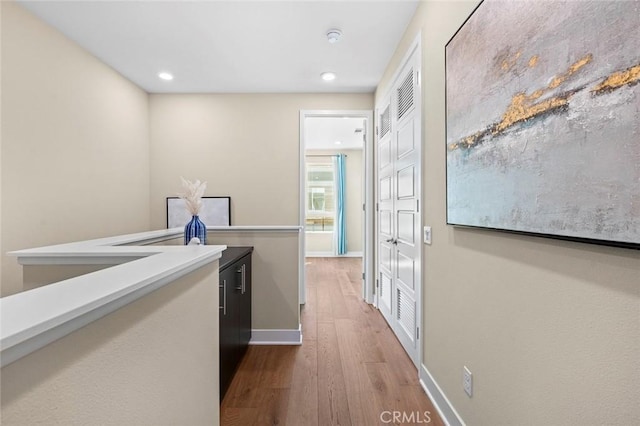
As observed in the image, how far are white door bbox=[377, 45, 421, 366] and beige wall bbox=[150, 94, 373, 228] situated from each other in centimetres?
100

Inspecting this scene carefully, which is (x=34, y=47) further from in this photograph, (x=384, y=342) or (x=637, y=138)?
(x=384, y=342)

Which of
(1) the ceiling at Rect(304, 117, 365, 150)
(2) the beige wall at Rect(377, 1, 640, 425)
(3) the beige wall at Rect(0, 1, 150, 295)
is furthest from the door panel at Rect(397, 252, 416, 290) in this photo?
(3) the beige wall at Rect(0, 1, 150, 295)

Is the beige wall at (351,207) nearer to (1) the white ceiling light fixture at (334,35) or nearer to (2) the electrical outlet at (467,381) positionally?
(1) the white ceiling light fixture at (334,35)

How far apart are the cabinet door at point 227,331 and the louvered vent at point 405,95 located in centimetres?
181

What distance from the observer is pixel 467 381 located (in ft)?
4.43

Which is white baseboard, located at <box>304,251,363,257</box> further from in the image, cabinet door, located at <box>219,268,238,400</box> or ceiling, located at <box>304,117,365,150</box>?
cabinet door, located at <box>219,268,238,400</box>

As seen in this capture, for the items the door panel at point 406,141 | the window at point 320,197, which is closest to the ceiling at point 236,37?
the door panel at point 406,141

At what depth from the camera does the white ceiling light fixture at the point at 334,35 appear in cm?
223

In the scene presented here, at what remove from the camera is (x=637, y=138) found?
621 millimetres

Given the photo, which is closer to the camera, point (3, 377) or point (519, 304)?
point (3, 377)


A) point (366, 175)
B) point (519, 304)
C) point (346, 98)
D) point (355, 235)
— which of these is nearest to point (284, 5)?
point (346, 98)

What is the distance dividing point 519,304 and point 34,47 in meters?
3.32

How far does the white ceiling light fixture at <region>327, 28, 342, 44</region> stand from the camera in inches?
87.7

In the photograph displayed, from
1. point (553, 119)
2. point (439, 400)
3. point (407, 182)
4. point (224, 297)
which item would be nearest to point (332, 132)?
point (407, 182)
